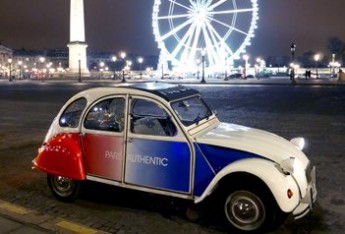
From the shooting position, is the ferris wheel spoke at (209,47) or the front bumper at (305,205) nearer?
the front bumper at (305,205)

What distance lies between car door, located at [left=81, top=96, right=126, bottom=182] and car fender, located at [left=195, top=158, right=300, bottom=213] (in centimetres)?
134

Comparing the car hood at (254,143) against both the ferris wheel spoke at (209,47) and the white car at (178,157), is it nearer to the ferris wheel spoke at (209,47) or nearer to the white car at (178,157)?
the white car at (178,157)

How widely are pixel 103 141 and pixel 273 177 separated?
2.16 metres

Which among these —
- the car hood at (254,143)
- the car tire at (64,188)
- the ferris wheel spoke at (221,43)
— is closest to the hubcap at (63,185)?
the car tire at (64,188)

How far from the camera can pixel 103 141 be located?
19.3 feet

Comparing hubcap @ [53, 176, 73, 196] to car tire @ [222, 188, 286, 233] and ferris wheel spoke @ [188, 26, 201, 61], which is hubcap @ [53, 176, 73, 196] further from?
ferris wheel spoke @ [188, 26, 201, 61]

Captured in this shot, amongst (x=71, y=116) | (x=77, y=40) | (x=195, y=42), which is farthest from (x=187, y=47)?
(x=71, y=116)

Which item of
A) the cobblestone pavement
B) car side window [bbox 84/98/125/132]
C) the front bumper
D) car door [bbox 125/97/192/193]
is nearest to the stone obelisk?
the cobblestone pavement

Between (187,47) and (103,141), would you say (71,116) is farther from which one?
(187,47)

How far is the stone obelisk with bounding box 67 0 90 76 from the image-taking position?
74.3m

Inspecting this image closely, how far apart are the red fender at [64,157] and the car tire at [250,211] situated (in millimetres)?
1976

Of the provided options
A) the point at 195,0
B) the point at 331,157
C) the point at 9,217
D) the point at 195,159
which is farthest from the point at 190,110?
the point at 195,0

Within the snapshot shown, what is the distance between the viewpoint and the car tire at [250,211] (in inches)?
195

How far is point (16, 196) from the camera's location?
6684 millimetres
